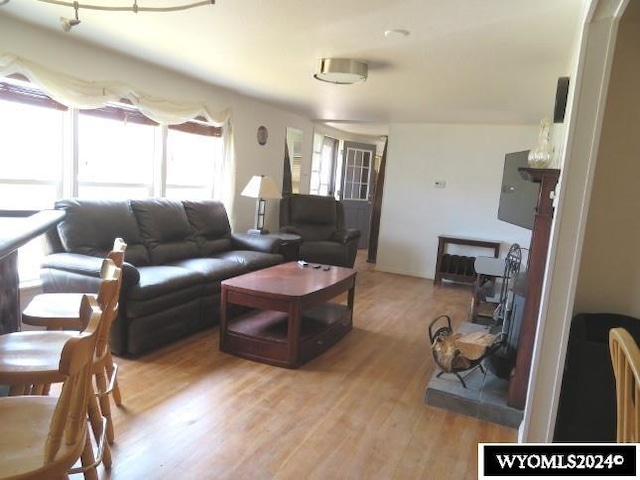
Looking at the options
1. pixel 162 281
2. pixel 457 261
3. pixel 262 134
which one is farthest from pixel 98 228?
pixel 457 261

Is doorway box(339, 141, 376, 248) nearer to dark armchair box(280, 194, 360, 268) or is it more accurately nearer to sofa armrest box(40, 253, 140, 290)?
dark armchair box(280, 194, 360, 268)

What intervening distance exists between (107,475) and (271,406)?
0.88 metres

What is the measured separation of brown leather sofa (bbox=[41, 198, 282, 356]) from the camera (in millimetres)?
2889

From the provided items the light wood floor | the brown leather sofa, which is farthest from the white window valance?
the light wood floor

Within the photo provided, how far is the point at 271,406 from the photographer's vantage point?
7.94 feet

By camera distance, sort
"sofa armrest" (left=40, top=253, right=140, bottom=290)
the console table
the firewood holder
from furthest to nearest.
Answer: the console table, "sofa armrest" (left=40, top=253, right=140, bottom=290), the firewood holder

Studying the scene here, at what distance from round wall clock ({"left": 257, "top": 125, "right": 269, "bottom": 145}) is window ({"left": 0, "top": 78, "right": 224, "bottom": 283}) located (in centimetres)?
72

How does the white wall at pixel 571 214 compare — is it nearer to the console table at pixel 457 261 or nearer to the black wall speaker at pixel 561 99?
the black wall speaker at pixel 561 99

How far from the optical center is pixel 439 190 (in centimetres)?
613

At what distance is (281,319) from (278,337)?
39cm

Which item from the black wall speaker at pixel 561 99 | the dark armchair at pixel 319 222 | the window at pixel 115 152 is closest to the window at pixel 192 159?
the window at pixel 115 152

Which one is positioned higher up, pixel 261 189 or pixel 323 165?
pixel 323 165

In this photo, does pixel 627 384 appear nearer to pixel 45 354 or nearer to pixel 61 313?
pixel 45 354

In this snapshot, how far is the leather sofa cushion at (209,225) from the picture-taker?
Answer: 428cm
